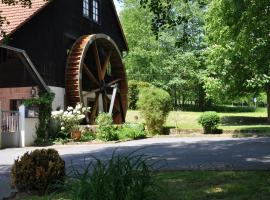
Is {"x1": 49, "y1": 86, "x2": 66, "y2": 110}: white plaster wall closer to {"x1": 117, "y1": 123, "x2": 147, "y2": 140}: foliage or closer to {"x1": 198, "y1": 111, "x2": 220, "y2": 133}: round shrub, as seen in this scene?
{"x1": 117, "y1": 123, "x2": 147, "y2": 140}: foliage

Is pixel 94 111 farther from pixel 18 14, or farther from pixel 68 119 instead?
pixel 18 14

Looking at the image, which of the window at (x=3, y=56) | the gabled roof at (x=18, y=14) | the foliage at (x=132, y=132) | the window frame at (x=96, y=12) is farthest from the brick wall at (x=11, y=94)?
the window frame at (x=96, y=12)

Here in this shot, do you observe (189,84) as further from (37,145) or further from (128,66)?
(37,145)

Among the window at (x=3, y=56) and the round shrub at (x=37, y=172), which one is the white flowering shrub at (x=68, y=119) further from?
the round shrub at (x=37, y=172)

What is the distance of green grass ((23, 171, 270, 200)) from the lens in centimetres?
669

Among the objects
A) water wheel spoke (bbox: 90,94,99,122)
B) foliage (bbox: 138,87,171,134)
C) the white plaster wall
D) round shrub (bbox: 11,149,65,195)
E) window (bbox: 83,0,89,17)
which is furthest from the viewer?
window (bbox: 83,0,89,17)

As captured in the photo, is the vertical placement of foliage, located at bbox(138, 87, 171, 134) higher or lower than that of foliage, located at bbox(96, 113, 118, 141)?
higher

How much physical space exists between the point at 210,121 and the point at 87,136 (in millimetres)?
6590

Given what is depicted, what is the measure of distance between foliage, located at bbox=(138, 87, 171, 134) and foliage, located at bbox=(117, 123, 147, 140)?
1.07 meters

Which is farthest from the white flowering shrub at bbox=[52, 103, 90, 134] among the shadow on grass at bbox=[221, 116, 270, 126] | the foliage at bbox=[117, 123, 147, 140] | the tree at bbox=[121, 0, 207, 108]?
the tree at bbox=[121, 0, 207, 108]

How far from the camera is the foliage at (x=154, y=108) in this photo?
25.6 metres

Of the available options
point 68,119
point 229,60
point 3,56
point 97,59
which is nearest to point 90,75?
point 97,59

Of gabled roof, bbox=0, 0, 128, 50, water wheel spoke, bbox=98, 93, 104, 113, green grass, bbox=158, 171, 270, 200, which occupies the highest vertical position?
gabled roof, bbox=0, 0, 128, 50

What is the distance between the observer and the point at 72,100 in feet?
80.5
